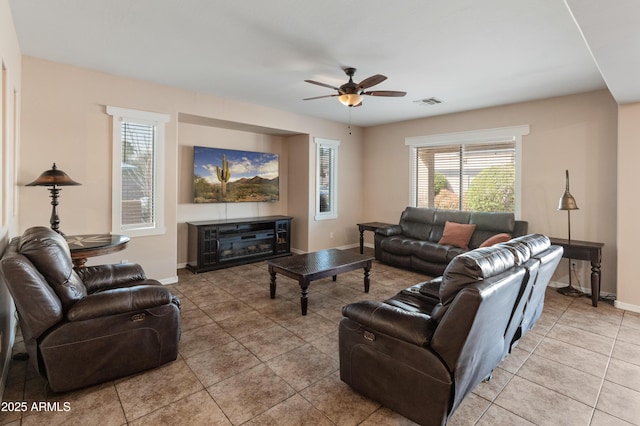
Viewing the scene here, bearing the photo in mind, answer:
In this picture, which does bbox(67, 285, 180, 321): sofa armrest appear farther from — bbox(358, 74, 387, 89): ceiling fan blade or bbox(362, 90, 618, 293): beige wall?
bbox(362, 90, 618, 293): beige wall

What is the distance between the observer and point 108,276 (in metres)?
2.92

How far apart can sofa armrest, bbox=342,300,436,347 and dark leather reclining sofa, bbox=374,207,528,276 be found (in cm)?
302

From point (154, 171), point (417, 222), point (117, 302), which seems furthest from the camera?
point (417, 222)

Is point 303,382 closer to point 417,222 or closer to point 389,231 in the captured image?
point 389,231

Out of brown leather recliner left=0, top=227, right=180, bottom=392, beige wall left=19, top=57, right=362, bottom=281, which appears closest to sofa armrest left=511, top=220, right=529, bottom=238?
beige wall left=19, top=57, right=362, bottom=281

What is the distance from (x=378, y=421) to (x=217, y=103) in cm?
457

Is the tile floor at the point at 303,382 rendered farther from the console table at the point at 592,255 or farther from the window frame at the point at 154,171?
the window frame at the point at 154,171

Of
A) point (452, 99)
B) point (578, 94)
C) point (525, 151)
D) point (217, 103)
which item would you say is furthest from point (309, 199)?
point (578, 94)

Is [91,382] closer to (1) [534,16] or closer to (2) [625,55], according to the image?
(1) [534,16]

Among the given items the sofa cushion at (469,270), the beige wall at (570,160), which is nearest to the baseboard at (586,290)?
the beige wall at (570,160)

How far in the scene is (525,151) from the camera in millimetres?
4992

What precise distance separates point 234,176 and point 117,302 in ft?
12.6

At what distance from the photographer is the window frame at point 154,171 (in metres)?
4.05

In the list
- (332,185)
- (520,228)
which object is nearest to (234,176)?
(332,185)
